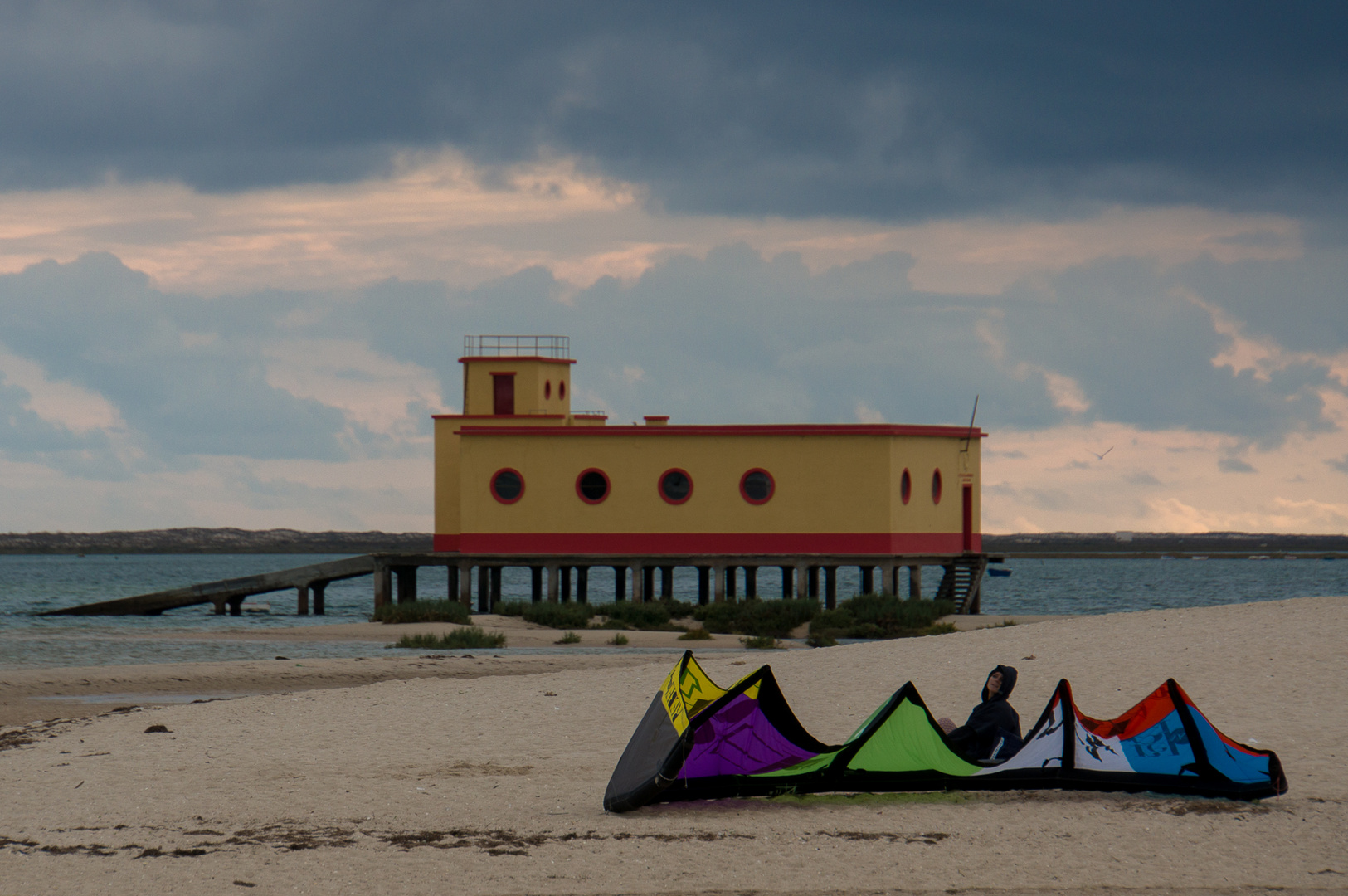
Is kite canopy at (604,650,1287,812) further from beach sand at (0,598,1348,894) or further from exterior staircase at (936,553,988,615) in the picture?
exterior staircase at (936,553,988,615)

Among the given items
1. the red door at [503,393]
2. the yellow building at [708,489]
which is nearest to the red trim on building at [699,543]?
the yellow building at [708,489]

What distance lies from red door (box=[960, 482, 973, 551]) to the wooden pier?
0.66m

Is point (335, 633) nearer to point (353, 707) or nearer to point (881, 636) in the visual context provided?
point (881, 636)

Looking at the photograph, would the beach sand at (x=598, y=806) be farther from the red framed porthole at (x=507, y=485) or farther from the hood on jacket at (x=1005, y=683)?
the red framed porthole at (x=507, y=485)

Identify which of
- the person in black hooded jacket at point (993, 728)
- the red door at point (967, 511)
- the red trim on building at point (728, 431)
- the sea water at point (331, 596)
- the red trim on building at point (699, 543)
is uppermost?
the red trim on building at point (728, 431)

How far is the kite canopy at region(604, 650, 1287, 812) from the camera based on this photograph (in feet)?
33.5

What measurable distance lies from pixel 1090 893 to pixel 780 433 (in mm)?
27748

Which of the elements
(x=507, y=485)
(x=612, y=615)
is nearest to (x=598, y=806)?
(x=612, y=615)

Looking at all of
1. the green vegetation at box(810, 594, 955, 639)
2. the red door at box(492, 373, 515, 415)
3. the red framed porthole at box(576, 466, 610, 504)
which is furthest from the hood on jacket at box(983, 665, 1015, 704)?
the red door at box(492, 373, 515, 415)

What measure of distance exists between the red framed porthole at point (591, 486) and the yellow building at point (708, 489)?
2cm

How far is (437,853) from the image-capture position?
902cm

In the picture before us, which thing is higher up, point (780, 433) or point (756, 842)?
point (780, 433)

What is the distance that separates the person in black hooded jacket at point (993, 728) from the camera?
10812mm

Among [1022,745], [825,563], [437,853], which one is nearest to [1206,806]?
[1022,745]
